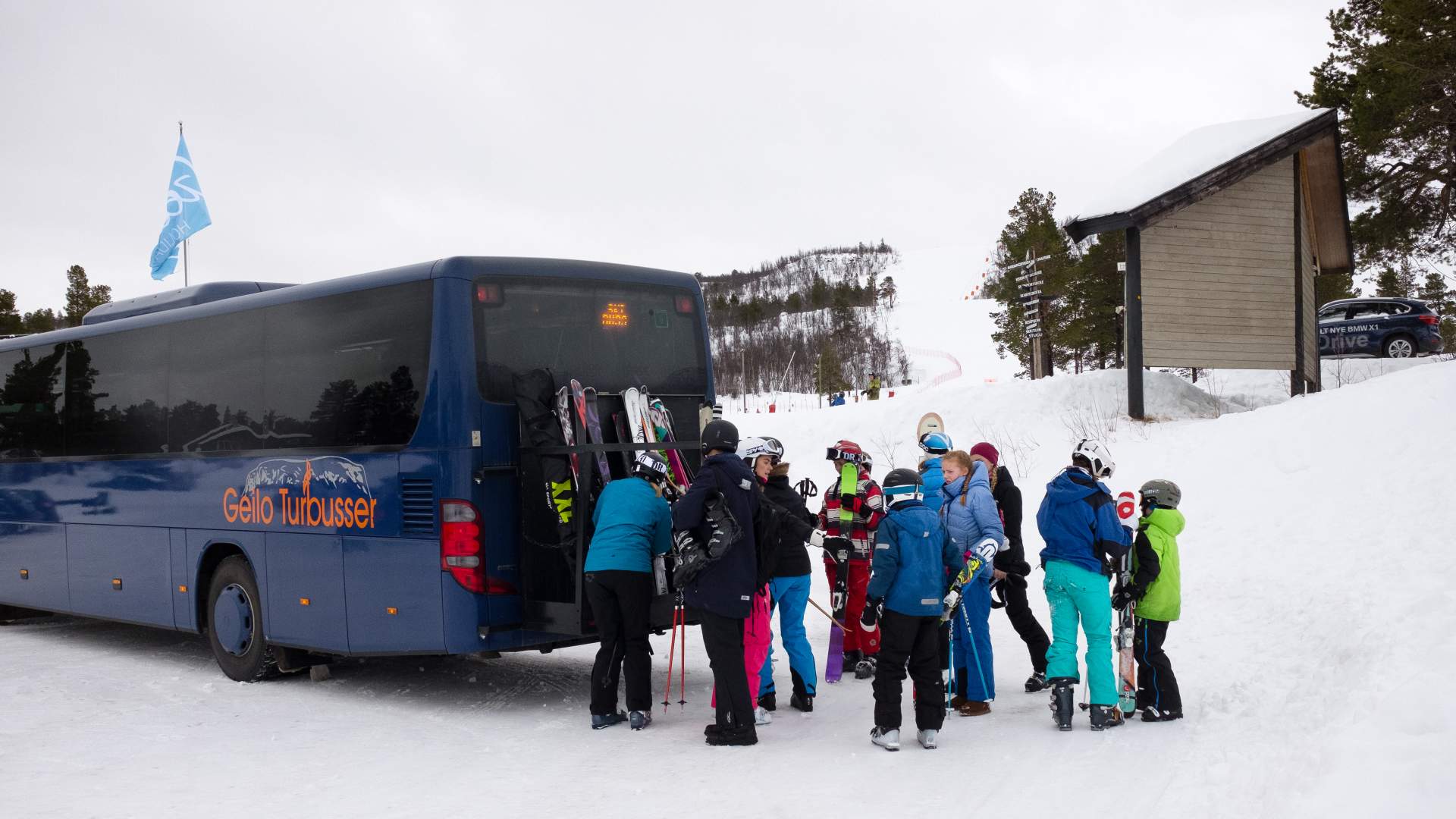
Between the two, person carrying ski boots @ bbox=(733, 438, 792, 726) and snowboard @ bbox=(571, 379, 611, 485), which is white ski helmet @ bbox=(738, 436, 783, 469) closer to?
person carrying ski boots @ bbox=(733, 438, 792, 726)

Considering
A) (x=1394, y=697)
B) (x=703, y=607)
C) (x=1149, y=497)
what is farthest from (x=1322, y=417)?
(x=703, y=607)

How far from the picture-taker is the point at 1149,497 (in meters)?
7.00

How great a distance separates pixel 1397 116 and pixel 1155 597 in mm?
21245

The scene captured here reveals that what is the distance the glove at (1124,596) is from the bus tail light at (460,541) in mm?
4268

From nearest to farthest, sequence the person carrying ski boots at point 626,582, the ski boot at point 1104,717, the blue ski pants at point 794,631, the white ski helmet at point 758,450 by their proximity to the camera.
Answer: the ski boot at point 1104,717
the person carrying ski boots at point 626,582
the blue ski pants at point 794,631
the white ski helmet at point 758,450

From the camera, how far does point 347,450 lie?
27.5 feet

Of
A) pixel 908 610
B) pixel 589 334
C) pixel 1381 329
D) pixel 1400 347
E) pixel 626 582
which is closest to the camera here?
pixel 908 610

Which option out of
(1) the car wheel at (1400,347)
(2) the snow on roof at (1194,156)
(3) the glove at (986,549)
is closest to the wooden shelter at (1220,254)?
(2) the snow on roof at (1194,156)

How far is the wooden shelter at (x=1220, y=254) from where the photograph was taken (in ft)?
61.1

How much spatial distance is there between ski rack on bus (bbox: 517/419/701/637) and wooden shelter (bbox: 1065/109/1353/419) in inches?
513

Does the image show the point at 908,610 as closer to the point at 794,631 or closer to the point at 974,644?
the point at 974,644

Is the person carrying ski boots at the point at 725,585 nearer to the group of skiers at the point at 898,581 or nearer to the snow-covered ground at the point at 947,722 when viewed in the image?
the group of skiers at the point at 898,581

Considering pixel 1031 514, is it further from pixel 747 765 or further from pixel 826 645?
pixel 747 765

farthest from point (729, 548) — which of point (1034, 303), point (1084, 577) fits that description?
point (1034, 303)
